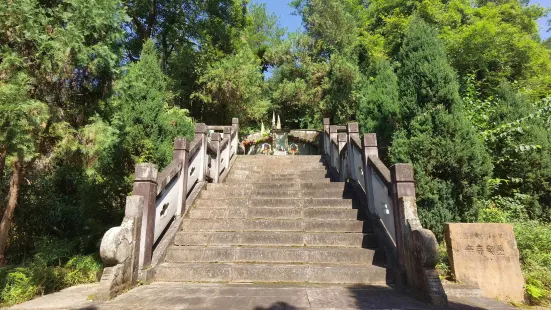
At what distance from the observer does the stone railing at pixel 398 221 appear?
3211mm

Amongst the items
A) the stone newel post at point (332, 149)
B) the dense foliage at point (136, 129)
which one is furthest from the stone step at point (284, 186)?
the stone newel post at point (332, 149)

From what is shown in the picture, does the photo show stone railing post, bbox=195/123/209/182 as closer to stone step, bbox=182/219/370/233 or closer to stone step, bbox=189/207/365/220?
stone step, bbox=189/207/365/220

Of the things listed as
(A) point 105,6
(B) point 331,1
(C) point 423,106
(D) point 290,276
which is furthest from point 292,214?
(B) point 331,1

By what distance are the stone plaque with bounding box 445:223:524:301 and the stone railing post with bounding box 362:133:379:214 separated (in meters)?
1.41

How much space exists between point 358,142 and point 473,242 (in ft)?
8.81

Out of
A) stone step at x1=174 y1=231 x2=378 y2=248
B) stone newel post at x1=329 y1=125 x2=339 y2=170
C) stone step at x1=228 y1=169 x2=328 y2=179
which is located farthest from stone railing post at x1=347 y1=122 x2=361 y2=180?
stone step at x1=174 y1=231 x2=378 y2=248

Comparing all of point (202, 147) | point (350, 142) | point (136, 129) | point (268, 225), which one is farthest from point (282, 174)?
point (136, 129)

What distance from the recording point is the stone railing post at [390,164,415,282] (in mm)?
3845

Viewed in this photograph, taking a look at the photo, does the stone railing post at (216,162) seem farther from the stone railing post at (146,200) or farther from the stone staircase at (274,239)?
the stone railing post at (146,200)

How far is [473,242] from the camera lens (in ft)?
12.7

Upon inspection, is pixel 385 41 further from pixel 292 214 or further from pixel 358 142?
pixel 292 214

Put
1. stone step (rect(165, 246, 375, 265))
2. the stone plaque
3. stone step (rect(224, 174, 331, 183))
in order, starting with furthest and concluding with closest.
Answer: stone step (rect(224, 174, 331, 183)), stone step (rect(165, 246, 375, 265)), the stone plaque

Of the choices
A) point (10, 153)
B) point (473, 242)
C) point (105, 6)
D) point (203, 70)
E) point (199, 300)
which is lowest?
point (199, 300)

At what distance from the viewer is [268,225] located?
5.22 m
